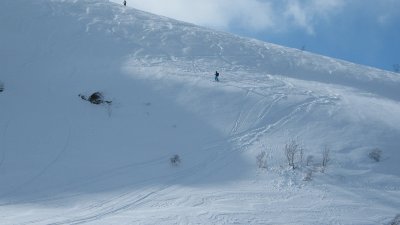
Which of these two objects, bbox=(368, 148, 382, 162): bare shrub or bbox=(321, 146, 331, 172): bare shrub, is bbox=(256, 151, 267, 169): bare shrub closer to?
bbox=(321, 146, 331, 172): bare shrub

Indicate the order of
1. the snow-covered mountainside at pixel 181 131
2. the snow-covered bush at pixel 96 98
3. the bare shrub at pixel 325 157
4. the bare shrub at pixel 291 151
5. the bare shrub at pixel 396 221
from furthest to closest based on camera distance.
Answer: the snow-covered bush at pixel 96 98 < the bare shrub at pixel 291 151 < the bare shrub at pixel 325 157 < the snow-covered mountainside at pixel 181 131 < the bare shrub at pixel 396 221

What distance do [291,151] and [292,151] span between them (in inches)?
4.4

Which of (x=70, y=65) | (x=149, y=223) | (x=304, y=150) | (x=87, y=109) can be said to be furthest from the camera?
(x=70, y=65)

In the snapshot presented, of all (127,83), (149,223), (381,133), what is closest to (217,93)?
(127,83)

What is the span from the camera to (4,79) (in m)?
26.3

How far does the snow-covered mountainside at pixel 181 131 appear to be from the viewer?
48.6ft

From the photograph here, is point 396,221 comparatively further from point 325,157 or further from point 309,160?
point 309,160

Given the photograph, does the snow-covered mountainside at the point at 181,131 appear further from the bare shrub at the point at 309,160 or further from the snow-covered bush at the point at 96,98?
the snow-covered bush at the point at 96,98

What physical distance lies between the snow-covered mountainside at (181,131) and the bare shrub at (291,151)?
0.20 meters

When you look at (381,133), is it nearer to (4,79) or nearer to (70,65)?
(70,65)

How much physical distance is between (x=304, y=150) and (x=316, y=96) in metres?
7.14

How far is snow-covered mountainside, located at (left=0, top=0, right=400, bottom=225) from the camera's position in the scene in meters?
14.8

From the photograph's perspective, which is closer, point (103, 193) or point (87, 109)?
point (103, 193)

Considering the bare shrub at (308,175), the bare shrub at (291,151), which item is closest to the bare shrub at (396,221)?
the bare shrub at (308,175)
